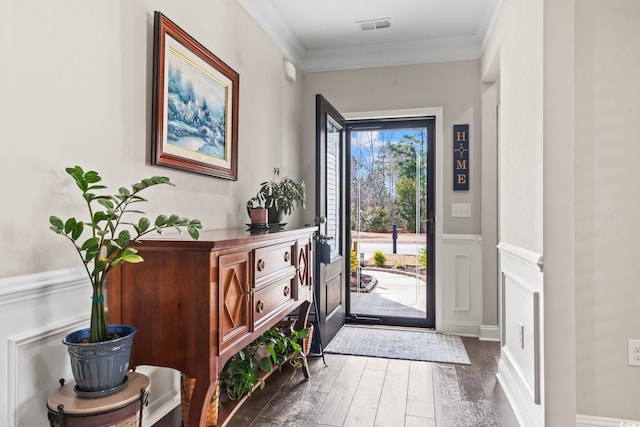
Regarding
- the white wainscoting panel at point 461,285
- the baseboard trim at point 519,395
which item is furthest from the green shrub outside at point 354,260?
the baseboard trim at point 519,395

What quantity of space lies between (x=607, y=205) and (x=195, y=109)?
6.79 feet

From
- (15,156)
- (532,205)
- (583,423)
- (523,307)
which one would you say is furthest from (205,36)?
(583,423)

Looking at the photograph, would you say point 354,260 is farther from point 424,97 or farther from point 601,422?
point 601,422

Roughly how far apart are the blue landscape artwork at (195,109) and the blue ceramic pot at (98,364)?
3.29 ft

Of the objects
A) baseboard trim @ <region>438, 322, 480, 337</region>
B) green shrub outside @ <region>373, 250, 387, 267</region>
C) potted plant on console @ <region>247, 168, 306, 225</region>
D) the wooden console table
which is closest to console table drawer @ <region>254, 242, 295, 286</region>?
the wooden console table

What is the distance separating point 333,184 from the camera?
362cm

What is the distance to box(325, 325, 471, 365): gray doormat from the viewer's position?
10.2 ft

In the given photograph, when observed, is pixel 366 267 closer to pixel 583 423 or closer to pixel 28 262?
pixel 583 423

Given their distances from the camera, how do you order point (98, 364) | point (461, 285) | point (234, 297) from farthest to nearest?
point (461, 285) < point (234, 297) < point (98, 364)

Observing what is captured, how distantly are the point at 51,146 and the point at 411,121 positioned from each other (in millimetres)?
3198

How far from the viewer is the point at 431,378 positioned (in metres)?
2.67

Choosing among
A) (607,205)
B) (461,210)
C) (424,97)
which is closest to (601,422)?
(607,205)

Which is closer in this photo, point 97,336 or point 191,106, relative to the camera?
point 97,336

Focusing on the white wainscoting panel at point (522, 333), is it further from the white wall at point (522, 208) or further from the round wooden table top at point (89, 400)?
the round wooden table top at point (89, 400)
